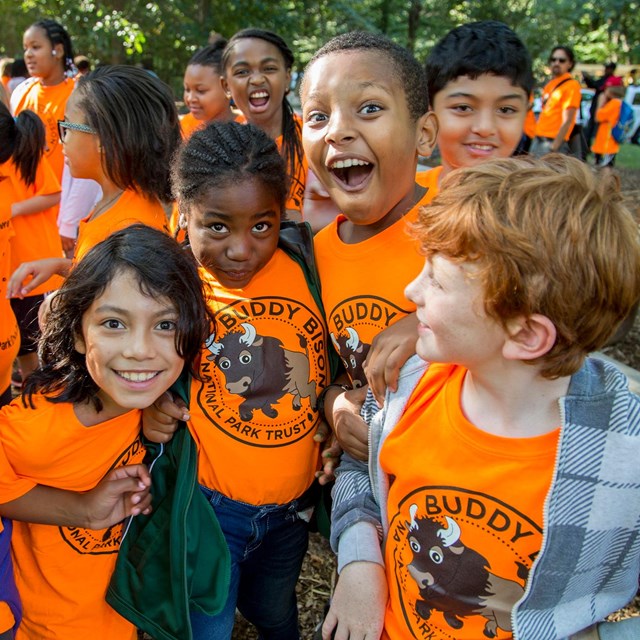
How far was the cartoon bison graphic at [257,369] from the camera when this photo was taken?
6.18ft

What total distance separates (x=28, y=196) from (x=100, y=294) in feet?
7.69

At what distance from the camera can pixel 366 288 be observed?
184 cm

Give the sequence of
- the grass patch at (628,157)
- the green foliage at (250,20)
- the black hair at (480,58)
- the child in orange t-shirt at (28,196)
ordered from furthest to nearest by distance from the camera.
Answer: the grass patch at (628,157)
the green foliage at (250,20)
the child in orange t-shirt at (28,196)
the black hair at (480,58)

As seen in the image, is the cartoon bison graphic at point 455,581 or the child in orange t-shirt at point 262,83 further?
the child in orange t-shirt at point 262,83

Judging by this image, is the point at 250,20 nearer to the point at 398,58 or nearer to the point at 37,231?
the point at 37,231

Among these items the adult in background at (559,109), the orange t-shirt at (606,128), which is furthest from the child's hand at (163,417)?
the orange t-shirt at (606,128)

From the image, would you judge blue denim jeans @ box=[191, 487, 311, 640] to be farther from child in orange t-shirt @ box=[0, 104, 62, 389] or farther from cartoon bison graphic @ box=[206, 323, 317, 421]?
child in orange t-shirt @ box=[0, 104, 62, 389]

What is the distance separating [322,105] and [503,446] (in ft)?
3.59

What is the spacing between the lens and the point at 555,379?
1.30 m

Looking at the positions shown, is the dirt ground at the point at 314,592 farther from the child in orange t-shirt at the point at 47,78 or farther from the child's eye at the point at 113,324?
the child in orange t-shirt at the point at 47,78

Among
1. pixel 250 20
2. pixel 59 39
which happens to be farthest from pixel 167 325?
pixel 250 20

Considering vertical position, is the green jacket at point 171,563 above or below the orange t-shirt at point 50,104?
below

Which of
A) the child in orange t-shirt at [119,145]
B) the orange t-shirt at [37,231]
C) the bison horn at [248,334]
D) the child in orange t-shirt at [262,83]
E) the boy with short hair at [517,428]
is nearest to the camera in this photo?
the boy with short hair at [517,428]

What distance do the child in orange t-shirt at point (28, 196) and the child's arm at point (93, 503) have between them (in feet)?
5.34
